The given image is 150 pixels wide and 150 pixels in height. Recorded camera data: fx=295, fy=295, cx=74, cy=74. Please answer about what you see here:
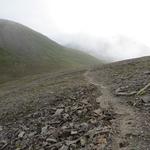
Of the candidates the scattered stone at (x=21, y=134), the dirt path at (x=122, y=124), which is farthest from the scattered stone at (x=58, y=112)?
the dirt path at (x=122, y=124)

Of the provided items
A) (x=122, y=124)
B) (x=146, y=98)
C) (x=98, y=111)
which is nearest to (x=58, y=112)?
(x=98, y=111)

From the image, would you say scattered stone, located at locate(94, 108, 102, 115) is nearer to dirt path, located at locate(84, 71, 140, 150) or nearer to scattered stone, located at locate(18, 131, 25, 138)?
dirt path, located at locate(84, 71, 140, 150)

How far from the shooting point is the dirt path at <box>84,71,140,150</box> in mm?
16891

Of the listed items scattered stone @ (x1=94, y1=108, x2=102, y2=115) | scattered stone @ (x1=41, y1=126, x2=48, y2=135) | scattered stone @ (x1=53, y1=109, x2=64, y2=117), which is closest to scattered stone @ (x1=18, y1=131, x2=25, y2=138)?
scattered stone @ (x1=41, y1=126, x2=48, y2=135)

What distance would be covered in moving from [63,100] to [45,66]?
5565 inches

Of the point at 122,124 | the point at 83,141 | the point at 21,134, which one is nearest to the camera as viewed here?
the point at 83,141

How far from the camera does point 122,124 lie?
19641 mm

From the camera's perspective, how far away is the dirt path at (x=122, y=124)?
16891mm

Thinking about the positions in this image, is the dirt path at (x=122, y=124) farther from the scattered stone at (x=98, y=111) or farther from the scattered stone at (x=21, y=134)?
the scattered stone at (x=21, y=134)

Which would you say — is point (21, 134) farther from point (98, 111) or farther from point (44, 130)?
point (98, 111)

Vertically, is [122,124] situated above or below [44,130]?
above

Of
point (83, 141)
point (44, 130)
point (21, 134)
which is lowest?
point (21, 134)

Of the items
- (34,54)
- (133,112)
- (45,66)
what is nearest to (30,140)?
(133,112)

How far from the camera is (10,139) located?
2309 centimetres
